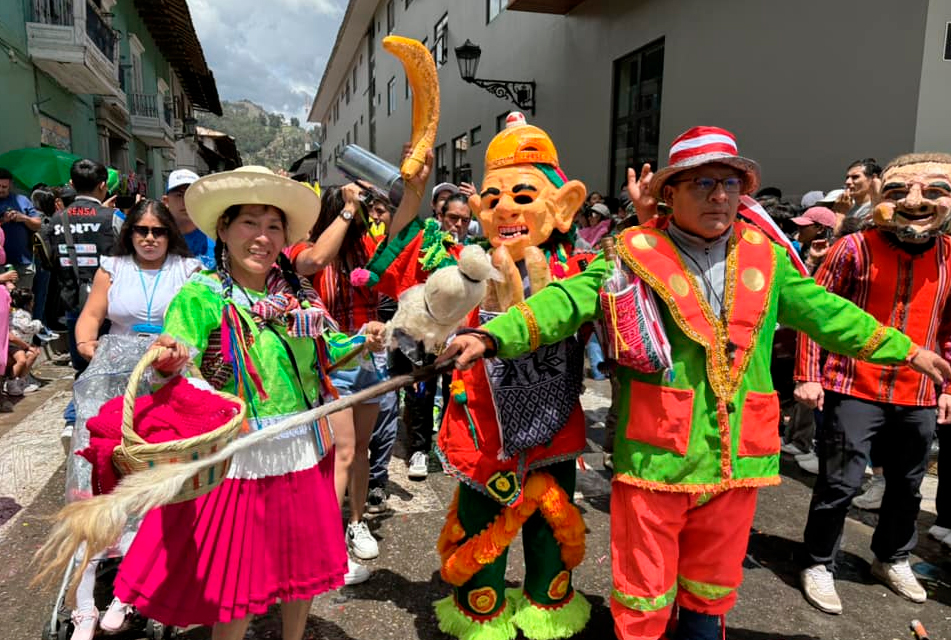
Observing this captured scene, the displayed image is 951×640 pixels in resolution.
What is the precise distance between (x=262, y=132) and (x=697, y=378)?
154 meters

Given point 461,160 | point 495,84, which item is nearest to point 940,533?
point 495,84

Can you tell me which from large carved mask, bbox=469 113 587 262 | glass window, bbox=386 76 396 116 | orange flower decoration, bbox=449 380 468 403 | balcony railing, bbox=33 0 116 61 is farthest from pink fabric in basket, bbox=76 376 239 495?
glass window, bbox=386 76 396 116

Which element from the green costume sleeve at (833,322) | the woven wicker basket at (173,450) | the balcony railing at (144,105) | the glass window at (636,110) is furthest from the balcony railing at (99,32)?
the green costume sleeve at (833,322)

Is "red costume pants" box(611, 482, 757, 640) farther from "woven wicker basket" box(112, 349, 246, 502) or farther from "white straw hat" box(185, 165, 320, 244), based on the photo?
"white straw hat" box(185, 165, 320, 244)

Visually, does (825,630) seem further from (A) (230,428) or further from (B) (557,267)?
(A) (230,428)

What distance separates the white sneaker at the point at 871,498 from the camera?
3.94m

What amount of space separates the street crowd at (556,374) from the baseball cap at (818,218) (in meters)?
1.99

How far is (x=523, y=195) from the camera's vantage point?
7.97 ft

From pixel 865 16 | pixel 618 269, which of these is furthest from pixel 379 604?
pixel 865 16

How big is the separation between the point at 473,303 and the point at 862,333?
1.34m

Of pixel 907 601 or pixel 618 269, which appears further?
pixel 907 601

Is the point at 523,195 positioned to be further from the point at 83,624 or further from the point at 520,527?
the point at 83,624

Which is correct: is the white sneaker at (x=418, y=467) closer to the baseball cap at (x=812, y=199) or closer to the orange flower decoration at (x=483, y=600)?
the orange flower decoration at (x=483, y=600)

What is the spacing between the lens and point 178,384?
1678 mm
